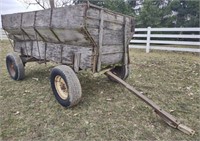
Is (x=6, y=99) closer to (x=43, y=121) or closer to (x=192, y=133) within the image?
(x=43, y=121)

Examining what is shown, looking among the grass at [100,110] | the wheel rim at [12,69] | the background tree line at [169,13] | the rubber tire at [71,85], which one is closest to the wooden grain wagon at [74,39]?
the rubber tire at [71,85]

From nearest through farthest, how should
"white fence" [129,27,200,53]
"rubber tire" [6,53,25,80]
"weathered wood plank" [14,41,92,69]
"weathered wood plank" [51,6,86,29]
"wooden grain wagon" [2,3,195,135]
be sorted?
1. "weathered wood plank" [51,6,86,29]
2. "wooden grain wagon" [2,3,195,135]
3. "weathered wood plank" [14,41,92,69]
4. "rubber tire" [6,53,25,80]
5. "white fence" [129,27,200,53]

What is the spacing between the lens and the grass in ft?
10.1

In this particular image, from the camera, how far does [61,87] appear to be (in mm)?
3971

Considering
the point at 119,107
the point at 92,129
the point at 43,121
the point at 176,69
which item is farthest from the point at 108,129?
the point at 176,69

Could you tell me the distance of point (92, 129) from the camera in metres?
3.16

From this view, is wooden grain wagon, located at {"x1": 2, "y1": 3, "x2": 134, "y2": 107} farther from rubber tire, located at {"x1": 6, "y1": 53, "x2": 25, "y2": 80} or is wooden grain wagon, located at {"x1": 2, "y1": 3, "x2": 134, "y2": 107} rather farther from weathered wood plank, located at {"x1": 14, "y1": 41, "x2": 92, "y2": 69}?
rubber tire, located at {"x1": 6, "y1": 53, "x2": 25, "y2": 80}

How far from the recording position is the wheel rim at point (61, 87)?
3881mm

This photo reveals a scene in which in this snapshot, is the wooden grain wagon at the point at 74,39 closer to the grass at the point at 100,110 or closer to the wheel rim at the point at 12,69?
the grass at the point at 100,110

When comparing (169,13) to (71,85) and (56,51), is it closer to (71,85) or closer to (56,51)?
(56,51)

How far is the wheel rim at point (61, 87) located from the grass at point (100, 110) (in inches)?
9.1

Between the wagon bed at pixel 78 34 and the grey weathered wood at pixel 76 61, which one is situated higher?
the wagon bed at pixel 78 34

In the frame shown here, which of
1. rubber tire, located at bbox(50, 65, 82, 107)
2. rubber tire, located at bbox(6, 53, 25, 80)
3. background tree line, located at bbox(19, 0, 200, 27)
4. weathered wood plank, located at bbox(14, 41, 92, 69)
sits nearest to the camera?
rubber tire, located at bbox(50, 65, 82, 107)

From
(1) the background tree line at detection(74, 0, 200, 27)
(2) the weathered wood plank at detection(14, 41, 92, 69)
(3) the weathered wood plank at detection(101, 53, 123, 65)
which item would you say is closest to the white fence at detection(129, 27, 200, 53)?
(1) the background tree line at detection(74, 0, 200, 27)
